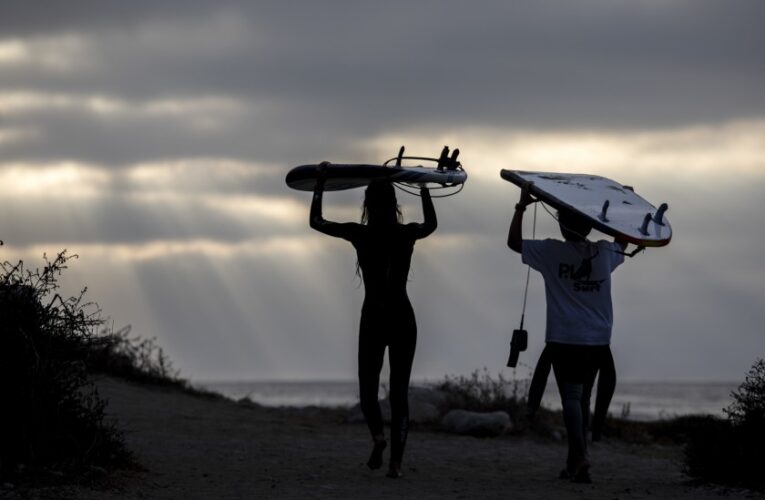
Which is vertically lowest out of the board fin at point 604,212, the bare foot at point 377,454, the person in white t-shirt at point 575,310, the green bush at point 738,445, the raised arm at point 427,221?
the bare foot at point 377,454

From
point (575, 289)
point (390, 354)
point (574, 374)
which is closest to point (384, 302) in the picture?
point (390, 354)

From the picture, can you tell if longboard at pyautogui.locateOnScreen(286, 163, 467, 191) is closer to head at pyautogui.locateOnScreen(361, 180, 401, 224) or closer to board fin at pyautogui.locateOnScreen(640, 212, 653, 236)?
head at pyautogui.locateOnScreen(361, 180, 401, 224)

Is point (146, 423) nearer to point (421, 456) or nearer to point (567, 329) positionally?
point (421, 456)

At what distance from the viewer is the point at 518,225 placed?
11.3 metres

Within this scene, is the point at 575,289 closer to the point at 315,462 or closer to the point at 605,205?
the point at 605,205

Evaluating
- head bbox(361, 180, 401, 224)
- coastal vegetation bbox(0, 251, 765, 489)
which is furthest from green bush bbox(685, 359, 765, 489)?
head bbox(361, 180, 401, 224)

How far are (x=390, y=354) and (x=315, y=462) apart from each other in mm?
2745

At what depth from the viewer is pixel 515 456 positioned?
1545 cm

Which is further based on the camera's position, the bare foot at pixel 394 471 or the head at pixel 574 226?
the bare foot at pixel 394 471

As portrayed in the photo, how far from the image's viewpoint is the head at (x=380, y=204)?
36.9 ft

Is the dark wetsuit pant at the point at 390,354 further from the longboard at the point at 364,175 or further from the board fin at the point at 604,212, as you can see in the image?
the board fin at the point at 604,212

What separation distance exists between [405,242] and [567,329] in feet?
5.41

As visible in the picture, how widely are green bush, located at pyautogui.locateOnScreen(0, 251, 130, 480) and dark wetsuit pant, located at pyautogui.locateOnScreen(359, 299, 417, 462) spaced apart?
2372 mm

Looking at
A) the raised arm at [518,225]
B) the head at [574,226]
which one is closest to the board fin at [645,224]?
the head at [574,226]
